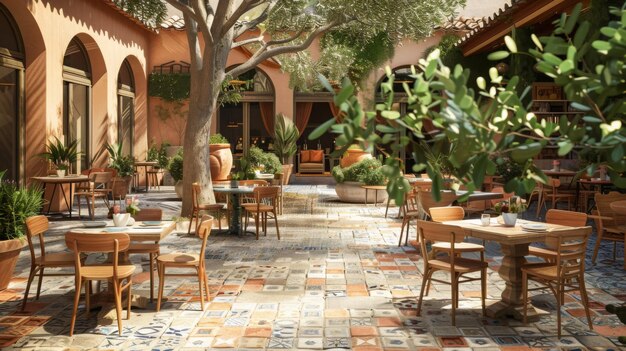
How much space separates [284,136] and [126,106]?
456 centimetres

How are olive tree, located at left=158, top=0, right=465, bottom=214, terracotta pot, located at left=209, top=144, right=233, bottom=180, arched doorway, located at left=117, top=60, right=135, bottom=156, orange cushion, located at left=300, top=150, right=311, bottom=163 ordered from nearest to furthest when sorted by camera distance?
olive tree, located at left=158, top=0, right=465, bottom=214 → terracotta pot, located at left=209, top=144, right=233, bottom=180 → arched doorway, located at left=117, top=60, right=135, bottom=156 → orange cushion, located at left=300, top=150, right=311, bottom=163

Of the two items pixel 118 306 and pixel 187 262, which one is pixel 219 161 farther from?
pixel 118 306

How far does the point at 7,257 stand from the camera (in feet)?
18.7

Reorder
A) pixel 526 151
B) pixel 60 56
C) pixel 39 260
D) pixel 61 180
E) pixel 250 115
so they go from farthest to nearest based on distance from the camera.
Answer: pixel 250 115 < pixel 60 56 < pixel 61 180 < pixel 39 260 < pixel 526 151

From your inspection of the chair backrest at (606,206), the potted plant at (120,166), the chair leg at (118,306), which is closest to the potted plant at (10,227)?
the chair leg at (118,306)

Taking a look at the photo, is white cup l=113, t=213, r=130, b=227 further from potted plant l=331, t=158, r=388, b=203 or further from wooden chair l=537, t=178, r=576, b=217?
potted plant l=331, t=158, r=388, b=203

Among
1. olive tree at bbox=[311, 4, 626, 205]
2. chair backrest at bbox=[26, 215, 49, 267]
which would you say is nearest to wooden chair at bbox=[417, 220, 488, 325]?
chair backrest at bbox=[26, 215, 49, 267]

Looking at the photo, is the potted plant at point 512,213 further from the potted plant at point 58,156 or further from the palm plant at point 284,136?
the palm plant at point 284,136

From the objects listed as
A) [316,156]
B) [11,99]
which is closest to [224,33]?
[11,99]

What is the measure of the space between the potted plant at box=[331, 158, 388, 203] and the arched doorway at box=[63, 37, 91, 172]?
18.4 feet

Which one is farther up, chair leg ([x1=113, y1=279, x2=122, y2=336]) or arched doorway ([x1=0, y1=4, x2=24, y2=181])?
arched doorway ([x1=0, y1=4, x2=24, y2=181])

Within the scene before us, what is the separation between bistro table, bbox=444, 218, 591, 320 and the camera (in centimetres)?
493

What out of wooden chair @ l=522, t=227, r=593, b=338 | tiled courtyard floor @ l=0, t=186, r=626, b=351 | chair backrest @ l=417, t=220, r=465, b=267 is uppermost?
chair backrest @ l=417, t=220, r=465, b=267

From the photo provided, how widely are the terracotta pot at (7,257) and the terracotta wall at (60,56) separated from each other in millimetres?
5803
